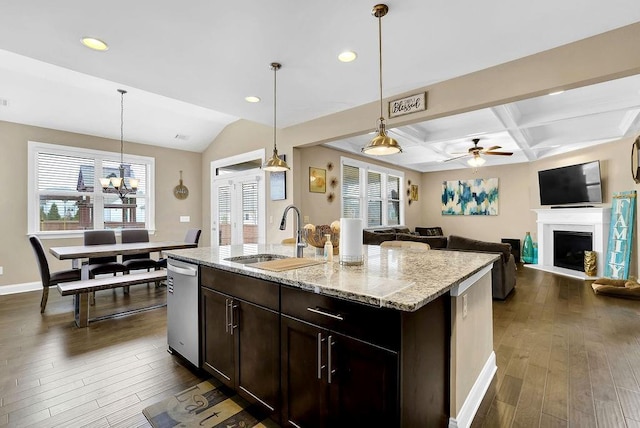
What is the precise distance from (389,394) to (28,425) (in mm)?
2130

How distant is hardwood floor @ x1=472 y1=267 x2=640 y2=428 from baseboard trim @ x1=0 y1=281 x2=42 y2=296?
20.9 feet

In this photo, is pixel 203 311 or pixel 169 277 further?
pixel 169 277

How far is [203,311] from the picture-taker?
2.21 meters

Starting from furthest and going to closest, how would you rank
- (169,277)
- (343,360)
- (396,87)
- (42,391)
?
(396,87), (169,277), (42,391), (343,360)

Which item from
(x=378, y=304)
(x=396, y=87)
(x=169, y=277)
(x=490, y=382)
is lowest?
(x=490, y=382)

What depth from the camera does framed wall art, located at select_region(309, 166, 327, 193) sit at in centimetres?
514

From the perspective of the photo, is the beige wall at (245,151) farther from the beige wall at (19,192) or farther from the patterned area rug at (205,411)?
the patterned area rug at (205,411)

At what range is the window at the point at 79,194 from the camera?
494 cm

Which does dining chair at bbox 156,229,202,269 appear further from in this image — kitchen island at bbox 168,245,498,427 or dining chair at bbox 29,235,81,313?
kitchen island at bbox 168,245,498,427

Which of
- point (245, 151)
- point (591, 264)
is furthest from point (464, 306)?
point (591, 264)

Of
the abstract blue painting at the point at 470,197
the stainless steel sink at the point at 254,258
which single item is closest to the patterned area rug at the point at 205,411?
the stainless steel sink at the point at 254,258

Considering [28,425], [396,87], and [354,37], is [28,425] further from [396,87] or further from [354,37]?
[396,87]

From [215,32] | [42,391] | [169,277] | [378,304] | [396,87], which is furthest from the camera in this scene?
[396,87]

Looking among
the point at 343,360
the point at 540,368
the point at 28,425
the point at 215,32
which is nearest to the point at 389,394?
the point at 343,360
